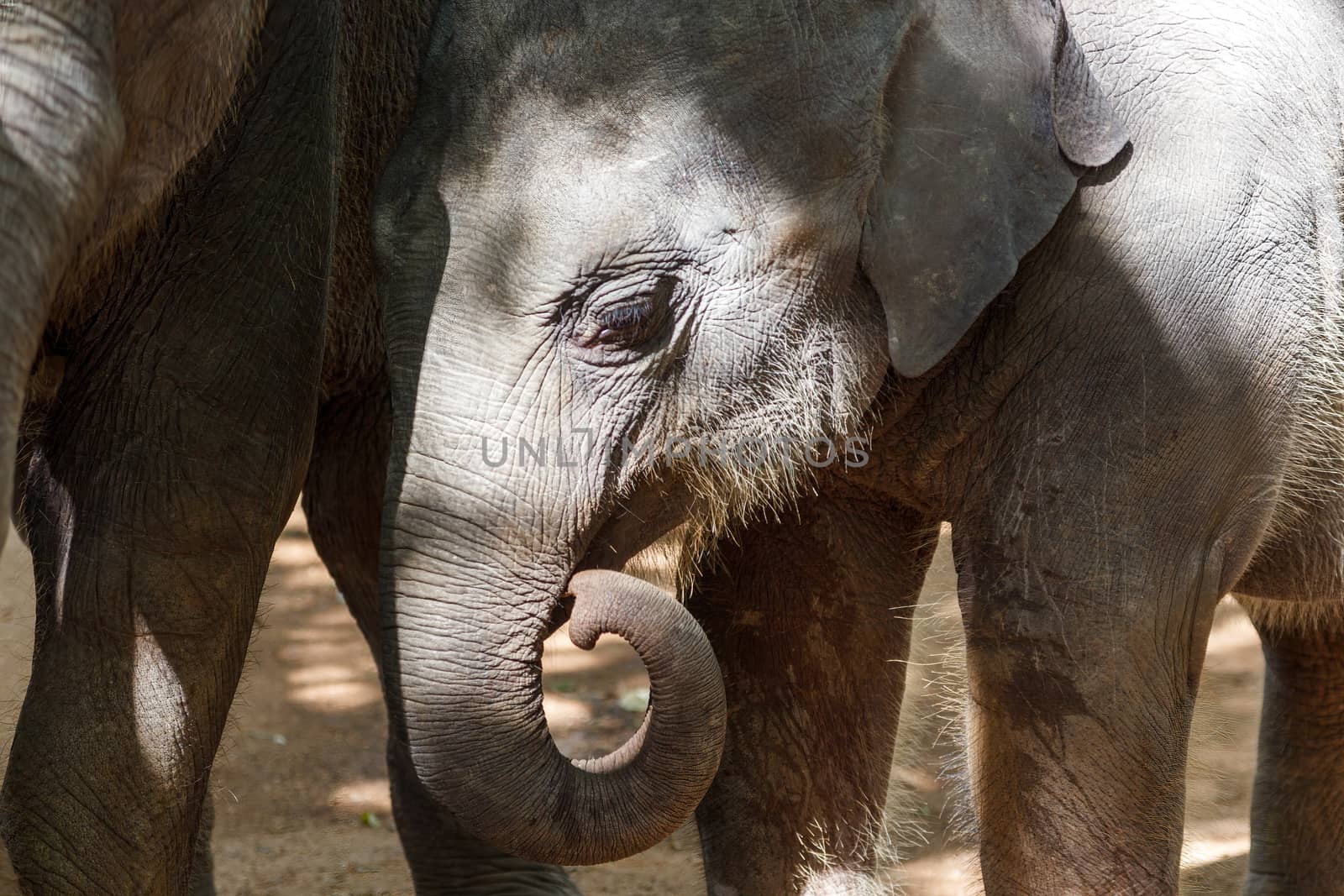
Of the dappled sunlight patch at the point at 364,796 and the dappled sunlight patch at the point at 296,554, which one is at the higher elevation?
the dappled sunlight patch at the point at 296,554

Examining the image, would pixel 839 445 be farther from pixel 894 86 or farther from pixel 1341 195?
pixel 1341 195

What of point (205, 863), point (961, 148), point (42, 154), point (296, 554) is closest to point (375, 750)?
point (296, 554)

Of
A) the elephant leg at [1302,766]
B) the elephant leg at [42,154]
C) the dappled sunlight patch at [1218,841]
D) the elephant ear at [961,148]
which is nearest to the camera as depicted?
the elephant leg at [42,154]

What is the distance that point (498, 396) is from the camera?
2297 millimetres

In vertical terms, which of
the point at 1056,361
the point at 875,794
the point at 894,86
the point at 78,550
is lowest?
the point at 875,794

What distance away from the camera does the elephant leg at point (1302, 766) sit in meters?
3.50

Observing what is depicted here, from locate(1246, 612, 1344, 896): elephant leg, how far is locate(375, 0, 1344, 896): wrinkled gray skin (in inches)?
38.8

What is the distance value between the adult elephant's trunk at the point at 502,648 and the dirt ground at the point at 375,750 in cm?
84

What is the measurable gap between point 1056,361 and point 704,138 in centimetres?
58

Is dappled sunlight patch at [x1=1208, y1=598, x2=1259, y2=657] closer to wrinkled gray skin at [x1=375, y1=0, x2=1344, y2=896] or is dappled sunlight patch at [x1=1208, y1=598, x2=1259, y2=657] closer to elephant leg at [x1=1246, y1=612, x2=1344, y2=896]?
elephant leg at [x1=1246, y1=612, x2=1344, y2=896]

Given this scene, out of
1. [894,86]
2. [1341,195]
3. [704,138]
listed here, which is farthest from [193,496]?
[1341,195]

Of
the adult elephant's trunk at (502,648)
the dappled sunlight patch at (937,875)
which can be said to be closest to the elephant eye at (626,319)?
the adult elephant's trunk at (502,648)

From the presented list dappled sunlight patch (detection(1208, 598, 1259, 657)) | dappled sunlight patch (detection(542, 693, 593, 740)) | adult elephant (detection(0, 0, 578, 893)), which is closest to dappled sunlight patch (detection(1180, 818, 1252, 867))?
dappled sunlight patch (detection(1208, 598, 1259, 657))

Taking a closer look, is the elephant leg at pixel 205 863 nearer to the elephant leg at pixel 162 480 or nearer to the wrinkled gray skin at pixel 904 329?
the elephant leg at pixel 162 480
